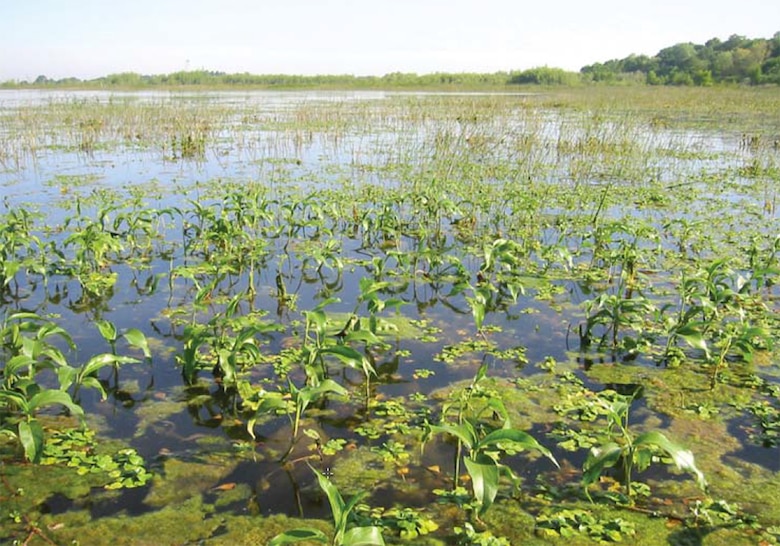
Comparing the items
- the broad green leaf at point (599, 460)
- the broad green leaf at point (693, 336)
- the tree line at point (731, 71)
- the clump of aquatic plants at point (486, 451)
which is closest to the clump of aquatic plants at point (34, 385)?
the clump of aquatic plants at point (486, 451)

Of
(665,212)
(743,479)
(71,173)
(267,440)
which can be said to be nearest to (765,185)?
(665,212)

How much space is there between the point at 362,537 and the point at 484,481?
17.9 inches

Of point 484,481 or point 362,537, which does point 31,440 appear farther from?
point 484,481

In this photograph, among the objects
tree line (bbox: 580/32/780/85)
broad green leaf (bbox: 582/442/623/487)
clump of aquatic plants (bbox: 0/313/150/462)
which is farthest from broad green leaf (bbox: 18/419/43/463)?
tree line (bbox: 580/32/780/85)

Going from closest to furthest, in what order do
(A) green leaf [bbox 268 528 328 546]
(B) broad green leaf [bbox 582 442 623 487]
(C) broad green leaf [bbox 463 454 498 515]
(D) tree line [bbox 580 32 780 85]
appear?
1. (A) green leaf [bbox 268 528 328 546]
2. (C) broad green leaf [bbox 463 454 498 515]
3. (B) broad green leaf [bbox 582 442 623 487]
4. (D) tree line [bbox 580 32 780 85]

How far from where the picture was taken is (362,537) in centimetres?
156

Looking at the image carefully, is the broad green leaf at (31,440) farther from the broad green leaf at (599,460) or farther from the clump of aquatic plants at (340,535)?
the broad green leaf at (599,460)

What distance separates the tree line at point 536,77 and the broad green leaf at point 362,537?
33779 mm

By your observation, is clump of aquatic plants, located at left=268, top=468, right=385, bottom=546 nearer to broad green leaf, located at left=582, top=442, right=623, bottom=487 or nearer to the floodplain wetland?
the floodplain wetland

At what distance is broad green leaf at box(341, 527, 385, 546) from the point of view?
1.54 m

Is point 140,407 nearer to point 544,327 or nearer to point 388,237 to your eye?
point 544,327

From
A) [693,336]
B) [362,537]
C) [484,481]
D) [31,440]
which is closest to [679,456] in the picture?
[484,481]

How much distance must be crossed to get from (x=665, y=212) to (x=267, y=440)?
563cm

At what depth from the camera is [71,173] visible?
839cm
